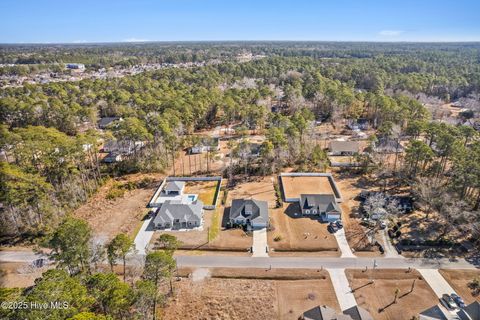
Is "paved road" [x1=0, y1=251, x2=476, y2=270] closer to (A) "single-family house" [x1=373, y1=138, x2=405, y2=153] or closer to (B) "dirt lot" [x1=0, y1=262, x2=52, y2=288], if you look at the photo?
(B) "dirt lot" [x1=0, y1=262, x2=52, y2=288]

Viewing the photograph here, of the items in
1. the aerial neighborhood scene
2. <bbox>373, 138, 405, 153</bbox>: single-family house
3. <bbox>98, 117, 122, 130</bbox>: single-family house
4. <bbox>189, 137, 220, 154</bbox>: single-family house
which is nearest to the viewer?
the aerial neighborhood scene

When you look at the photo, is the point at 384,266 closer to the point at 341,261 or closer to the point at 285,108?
the point at 341,261

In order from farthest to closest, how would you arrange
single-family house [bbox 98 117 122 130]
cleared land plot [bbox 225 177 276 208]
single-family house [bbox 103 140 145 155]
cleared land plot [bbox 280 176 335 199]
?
single-family house [bbox 98 117 122 130] < single-family house [bbox 103 140 145 155] < cleared land plot [bbox 280 176 335 199] < cleared land plot [bbox 225 177 276 208]

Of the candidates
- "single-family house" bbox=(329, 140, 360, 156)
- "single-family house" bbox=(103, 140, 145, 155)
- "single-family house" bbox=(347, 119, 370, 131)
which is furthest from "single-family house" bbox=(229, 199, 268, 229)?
"single-family house" bbox=(347, 119, 370, 131)

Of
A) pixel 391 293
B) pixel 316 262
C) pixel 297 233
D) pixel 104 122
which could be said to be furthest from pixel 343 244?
pixel 104 122

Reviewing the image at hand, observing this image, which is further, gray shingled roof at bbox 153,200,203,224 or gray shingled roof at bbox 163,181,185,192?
gray shingled roof at bbox 163,181,185,192

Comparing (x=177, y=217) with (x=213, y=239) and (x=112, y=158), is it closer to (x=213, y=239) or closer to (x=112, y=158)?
(x=213, y=239)

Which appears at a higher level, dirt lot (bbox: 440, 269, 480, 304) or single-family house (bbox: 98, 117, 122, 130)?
single-family house (bbox: 98, 117, 122, 130)

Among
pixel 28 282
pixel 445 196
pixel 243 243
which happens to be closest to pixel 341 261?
pixel 243 243
